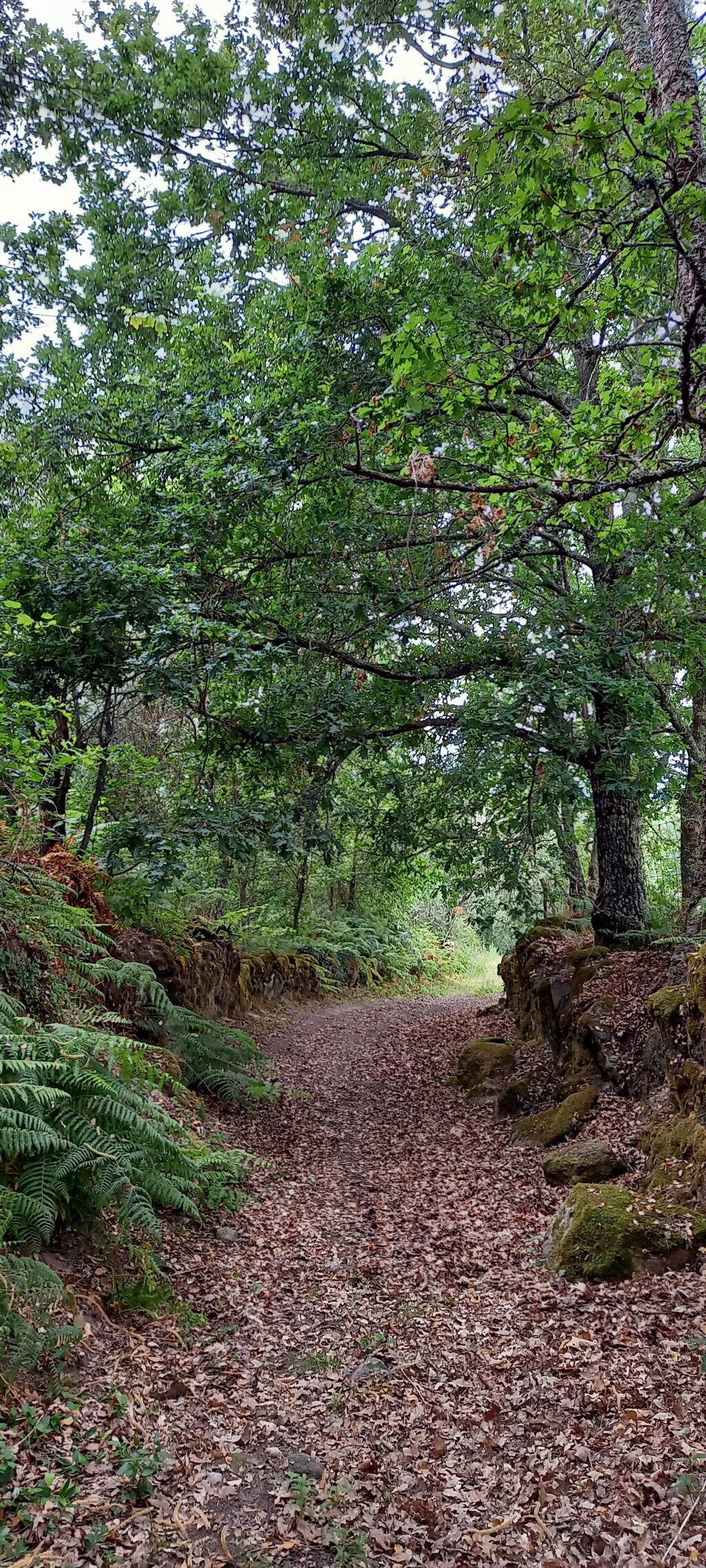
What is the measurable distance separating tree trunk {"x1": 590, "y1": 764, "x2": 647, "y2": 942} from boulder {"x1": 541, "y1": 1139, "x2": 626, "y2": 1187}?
319cm

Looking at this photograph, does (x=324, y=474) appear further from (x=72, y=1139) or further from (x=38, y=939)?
(x=72, y=1139)

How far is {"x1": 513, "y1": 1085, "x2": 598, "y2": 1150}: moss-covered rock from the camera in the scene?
6.52 meters

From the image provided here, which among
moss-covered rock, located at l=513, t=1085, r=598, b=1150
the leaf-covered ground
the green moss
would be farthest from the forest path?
the green moss

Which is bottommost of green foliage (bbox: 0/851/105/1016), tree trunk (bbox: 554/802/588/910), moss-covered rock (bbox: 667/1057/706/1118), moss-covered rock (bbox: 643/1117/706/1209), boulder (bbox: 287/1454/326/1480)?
boulder (bbox: 287/1454/326/1480)

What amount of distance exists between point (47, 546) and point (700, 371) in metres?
5.50

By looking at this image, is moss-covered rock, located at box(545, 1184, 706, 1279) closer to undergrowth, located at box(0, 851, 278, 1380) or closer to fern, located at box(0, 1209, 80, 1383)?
undergrowth, located at box(0, 851, 278, 1380)

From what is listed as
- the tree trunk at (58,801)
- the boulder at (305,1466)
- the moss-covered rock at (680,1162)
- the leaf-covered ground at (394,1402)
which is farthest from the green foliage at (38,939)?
the moss-covered rock at (680,1162)

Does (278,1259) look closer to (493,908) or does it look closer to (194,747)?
(194,747)

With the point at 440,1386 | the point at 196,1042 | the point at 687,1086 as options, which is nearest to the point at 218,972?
the point at 196,1042

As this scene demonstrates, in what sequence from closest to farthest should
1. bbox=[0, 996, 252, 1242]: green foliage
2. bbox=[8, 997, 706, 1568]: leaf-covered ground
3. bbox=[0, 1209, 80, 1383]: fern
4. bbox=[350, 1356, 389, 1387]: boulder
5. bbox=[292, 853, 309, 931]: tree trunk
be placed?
bbox=[8, 997, 706, 1568]: leaf-covered ground < bbox=[0, 1209, 80, 1383]: fern < bbox=[0, 996, 252, 1242]: green foliage < bbox=[350, 1356, 389, 1387]: boulder < bbox=[292, 853, 309, 931]: tree trunk

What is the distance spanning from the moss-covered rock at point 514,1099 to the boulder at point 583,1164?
5.41ft

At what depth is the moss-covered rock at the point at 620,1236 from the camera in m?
4.23

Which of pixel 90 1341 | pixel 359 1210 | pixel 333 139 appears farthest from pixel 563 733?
pixel 333 139

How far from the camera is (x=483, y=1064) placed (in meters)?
8.96
